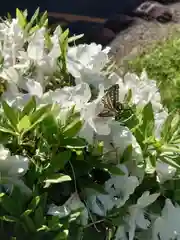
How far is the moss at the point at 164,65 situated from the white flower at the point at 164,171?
1.41 meters

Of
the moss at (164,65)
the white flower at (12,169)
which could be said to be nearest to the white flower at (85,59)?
the white flower at (12,169)

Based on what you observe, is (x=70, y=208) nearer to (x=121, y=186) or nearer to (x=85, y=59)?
(x=121, y=186)

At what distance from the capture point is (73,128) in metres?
0.92

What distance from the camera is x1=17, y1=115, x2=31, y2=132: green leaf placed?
2.99 ft

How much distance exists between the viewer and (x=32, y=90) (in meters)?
1.01

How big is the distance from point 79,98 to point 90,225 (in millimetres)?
210

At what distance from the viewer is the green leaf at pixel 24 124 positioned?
2.99 feet

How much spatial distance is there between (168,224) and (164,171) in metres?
0.09

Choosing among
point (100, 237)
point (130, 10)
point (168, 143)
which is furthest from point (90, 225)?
point (130, 10)

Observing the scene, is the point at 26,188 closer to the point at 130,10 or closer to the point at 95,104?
the point at 95,104

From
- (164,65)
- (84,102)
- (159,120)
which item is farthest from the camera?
(164,65)

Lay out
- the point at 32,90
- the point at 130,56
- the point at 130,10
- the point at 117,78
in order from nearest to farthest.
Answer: the point at 32,90
the point at 117,78
the point at 130,56
the point at 130,10

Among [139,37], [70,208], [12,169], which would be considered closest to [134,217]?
[70,208]

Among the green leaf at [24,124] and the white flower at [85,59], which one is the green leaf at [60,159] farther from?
the white flower at [85,59]
